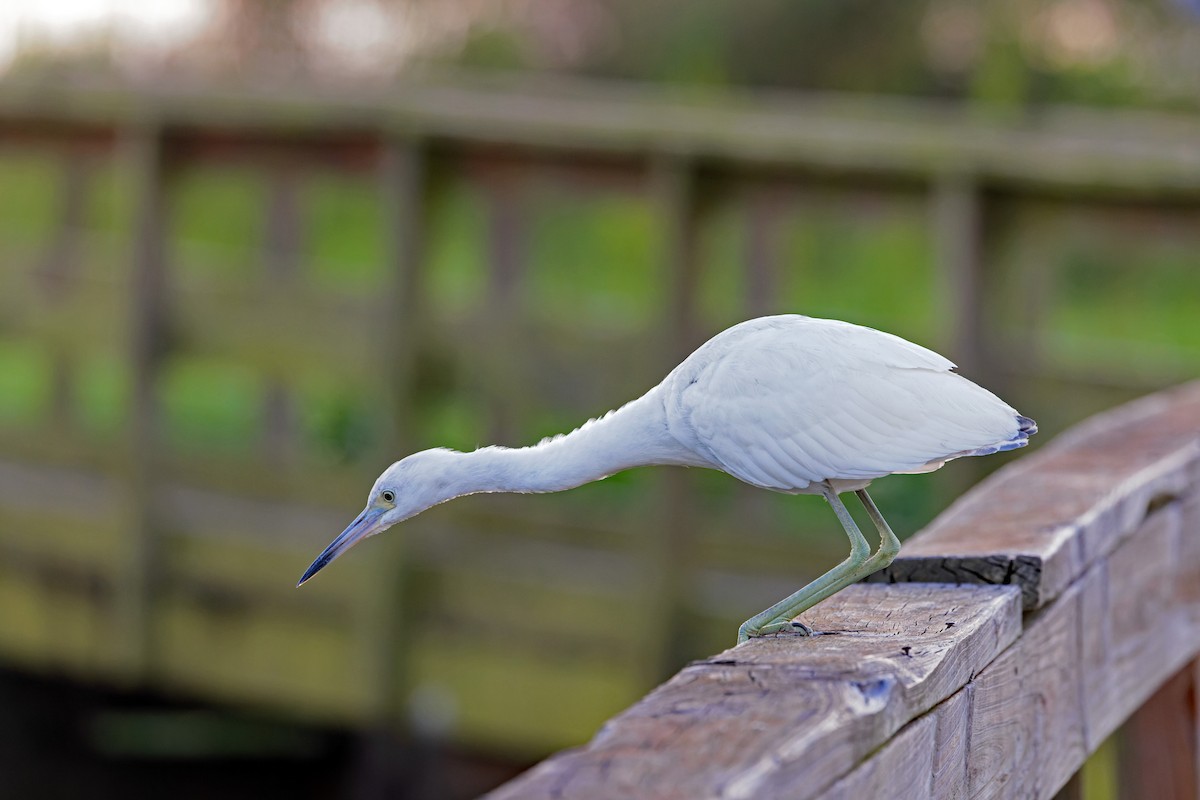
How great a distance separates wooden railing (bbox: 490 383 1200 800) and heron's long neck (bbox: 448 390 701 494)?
0.85 feet

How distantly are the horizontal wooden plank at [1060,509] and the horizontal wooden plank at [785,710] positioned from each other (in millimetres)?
105

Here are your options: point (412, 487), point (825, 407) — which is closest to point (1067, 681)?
point (825, 407)

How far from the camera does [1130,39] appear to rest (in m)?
10.7

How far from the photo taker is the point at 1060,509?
6.78ft

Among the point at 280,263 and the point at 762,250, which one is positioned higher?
the point at 762,250

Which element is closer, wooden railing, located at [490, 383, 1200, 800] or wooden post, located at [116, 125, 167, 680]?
wooden railing, located at [490, 383, 1200, 800]

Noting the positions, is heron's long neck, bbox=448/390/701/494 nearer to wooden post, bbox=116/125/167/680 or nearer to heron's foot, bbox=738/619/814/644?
heron's foot, bbox=738/619/814/644

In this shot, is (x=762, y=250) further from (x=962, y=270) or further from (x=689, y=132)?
(x=962, y=270)

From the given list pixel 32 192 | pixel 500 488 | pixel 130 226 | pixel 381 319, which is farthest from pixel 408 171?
pixel 32 192

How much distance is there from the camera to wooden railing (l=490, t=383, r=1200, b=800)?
1.21 meters

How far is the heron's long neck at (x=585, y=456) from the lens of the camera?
191cm

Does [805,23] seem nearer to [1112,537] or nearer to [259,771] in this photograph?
[259,771]

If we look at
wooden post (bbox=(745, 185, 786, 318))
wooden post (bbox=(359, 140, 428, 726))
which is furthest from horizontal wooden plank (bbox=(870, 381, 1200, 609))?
wooden post (bbox=(359, 140, 428, 726))

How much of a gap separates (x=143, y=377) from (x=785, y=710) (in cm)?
434
